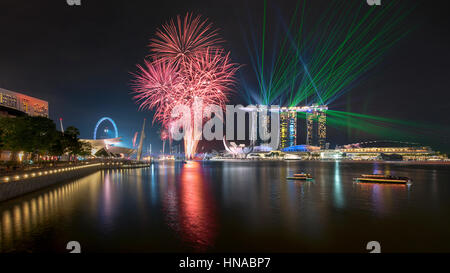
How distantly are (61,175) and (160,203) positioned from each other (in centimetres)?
2312

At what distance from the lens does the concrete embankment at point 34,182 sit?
25875mm

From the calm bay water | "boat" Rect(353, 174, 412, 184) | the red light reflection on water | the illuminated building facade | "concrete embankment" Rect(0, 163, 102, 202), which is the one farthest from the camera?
the illuminated building facade

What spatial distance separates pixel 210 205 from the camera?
2642cm

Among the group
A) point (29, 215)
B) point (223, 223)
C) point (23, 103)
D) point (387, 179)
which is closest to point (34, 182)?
point (29, 215)

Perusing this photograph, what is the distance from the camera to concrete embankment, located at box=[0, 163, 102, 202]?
1019 inches

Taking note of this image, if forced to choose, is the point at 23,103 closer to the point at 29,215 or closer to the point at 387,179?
the point at 29,215

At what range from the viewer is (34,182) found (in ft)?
106

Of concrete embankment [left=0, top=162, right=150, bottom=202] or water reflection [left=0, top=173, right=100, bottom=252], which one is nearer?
water reflection [left=0, top=173, right=100, bottom=252]

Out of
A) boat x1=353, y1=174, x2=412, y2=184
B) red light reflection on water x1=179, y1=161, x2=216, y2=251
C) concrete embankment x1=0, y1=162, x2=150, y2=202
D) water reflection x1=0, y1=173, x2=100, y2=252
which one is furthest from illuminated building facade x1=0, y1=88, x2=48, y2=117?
boat x1=353, y1=174, x2=412, y2=184

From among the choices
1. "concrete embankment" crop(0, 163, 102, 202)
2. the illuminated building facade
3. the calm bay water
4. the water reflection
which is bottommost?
the calm bay water

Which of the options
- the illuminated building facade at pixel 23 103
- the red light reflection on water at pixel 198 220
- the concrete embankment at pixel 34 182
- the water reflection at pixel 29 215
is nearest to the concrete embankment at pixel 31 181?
the concrete embankment at pixel 34 182

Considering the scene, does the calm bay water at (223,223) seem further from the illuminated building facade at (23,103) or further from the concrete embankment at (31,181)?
the illuminated building facade at (23,103)

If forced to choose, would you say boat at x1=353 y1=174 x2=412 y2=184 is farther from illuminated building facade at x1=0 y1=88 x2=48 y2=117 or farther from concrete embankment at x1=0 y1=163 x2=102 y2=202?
illuminated building facade at x1=0 y1=88 x2=48 y2=117
